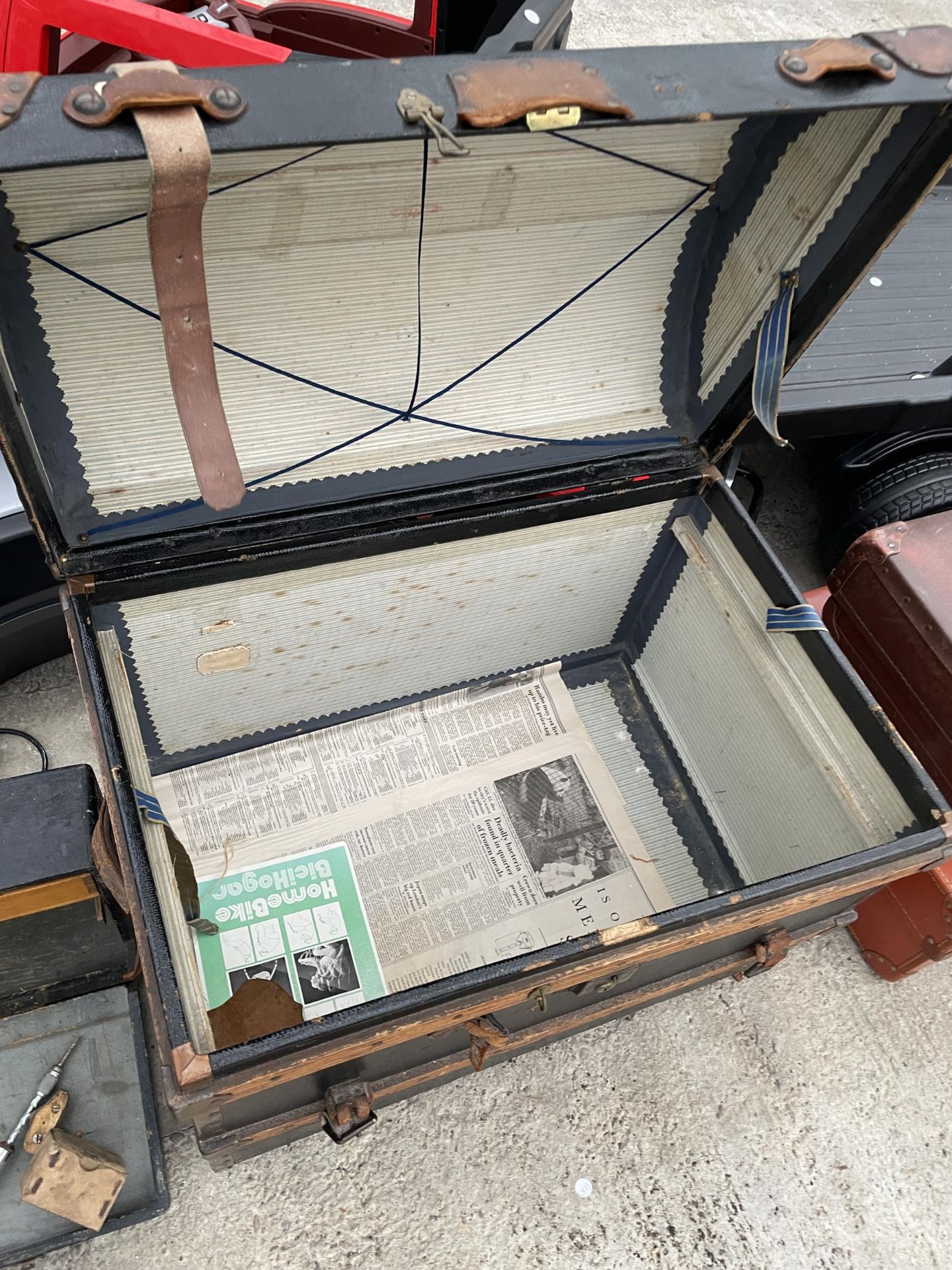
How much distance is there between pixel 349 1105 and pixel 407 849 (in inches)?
15.8

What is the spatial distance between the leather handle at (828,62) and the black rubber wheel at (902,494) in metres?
0.97

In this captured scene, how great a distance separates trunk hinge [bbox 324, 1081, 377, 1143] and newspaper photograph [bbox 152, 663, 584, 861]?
419 millimetres

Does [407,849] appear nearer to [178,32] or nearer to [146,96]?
[146,96]

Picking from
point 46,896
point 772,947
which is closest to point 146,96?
point 46,896

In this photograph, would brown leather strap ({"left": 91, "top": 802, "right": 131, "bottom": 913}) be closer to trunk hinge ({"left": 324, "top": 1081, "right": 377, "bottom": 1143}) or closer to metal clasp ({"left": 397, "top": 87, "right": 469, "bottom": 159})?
trunk hinge ({"left": 324, "top": 1081, "right": 377, "bottom": 1143})

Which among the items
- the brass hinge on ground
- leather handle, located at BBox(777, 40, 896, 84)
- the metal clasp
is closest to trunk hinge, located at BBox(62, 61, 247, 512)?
the metal clasp

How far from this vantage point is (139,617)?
1.05 meters

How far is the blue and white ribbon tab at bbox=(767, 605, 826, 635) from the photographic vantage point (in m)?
1.08

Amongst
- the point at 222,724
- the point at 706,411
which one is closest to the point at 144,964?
the point at 222,724

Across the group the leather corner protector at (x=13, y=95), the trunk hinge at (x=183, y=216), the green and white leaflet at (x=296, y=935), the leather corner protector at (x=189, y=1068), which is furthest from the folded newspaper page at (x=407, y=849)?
the leather corner protector at (x=13, y=95)

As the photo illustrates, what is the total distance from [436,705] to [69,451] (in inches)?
27.4

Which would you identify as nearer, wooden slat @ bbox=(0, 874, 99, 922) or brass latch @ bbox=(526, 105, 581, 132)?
brass latch @ bbox=(526, 105, 581, 132)

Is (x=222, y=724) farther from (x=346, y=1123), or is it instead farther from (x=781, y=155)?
(x=781, y=155)

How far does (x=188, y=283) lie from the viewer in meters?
0.70
